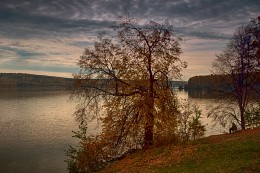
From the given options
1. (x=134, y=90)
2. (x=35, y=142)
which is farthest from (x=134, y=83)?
(x=35, y=142)

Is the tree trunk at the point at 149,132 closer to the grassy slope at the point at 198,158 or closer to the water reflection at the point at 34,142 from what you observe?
the grassy slope at the point at 198,158

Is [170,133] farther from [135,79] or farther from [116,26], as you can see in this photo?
[116,26]

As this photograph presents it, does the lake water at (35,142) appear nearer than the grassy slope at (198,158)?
No

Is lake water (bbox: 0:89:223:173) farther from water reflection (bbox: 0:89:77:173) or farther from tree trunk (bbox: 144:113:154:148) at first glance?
tree trunk (bbox: 144:113:154:148)

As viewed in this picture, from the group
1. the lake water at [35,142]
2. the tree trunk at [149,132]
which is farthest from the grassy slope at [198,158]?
the lake water at [35,142]

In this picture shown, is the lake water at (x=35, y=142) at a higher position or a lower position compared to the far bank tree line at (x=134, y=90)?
lower

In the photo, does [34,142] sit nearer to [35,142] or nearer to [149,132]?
[35,142]

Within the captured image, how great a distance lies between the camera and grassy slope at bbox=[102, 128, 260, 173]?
20.4 meters

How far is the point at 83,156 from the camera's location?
105 ft

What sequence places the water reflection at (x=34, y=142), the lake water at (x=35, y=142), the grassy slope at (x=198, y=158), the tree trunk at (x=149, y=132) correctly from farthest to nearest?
the water reflection at (x=34, y=142) → the lake water at (x=35, y=142) → the tree trunk at (x=149, y=132) → the grassy slope at (x=198, y=158)

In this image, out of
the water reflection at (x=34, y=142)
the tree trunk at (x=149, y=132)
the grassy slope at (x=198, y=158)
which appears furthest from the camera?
the water reflection at (x=34, y=142)

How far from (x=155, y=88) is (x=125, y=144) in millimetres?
6589

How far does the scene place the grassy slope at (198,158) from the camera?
20.4 meters

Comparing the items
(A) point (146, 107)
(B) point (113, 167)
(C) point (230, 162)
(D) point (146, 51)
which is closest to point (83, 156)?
(B) point (113, 167)
